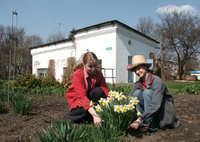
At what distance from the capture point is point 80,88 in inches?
86.0

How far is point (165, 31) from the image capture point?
2134cm

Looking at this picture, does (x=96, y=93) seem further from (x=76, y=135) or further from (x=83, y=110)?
(x=76, y=135)

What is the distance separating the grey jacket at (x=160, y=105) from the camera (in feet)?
6.14

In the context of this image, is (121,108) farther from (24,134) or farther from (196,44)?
(196,44)

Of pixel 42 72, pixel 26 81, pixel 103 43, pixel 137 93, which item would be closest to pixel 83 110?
pixel 137 93

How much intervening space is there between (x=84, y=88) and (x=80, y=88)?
0.10 m

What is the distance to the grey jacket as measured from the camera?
6.14 ft

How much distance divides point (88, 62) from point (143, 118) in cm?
107

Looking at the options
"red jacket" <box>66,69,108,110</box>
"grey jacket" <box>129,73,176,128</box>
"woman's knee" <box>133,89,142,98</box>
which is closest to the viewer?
"grey jacket" <box>129,73,176,128</box>

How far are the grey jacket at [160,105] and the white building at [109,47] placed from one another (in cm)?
804

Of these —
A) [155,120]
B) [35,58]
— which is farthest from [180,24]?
[155,120]

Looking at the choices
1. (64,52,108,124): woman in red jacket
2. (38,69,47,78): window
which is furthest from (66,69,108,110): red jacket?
(38,69,47,78): window

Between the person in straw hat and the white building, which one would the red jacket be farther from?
the white building

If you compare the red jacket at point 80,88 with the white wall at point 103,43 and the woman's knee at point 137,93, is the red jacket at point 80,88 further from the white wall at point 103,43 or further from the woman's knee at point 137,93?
the white wall at point 103,43
